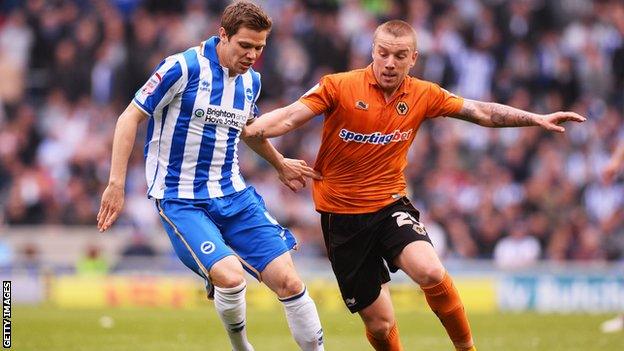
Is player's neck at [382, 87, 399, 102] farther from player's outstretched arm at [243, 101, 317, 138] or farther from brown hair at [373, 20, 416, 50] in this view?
player's outstretched arm at [243, 101, 317, 138]

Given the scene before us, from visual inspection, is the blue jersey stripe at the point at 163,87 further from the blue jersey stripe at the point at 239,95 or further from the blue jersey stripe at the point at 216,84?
the blue jersey stripe at the point at 239,95

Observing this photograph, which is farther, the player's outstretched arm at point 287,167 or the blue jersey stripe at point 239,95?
the player's outstretched arm at point 287,167

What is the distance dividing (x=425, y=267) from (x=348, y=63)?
1468 cm

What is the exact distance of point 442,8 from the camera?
2506cm

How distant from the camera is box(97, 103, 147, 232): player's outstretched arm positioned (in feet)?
28.5

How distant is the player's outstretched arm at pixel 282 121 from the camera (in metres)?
9.41

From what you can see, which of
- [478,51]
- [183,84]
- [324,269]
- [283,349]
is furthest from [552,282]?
[183,84]

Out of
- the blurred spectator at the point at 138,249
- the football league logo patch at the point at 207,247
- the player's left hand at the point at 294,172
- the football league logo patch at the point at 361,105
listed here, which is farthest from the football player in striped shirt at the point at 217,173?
the blurred spectator at the point at 138,249

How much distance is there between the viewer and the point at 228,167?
31.1 ft

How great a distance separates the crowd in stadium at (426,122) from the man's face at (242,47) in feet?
40.6

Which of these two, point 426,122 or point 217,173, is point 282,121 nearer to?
point 217,173

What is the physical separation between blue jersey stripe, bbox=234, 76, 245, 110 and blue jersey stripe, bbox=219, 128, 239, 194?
0.60ft

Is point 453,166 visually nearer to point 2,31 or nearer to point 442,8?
point 442,8

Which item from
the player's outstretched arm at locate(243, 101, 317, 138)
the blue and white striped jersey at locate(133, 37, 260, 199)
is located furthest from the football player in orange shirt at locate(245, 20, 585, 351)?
the blue and white striped jersey at locate(133, 37, 260, 199)
